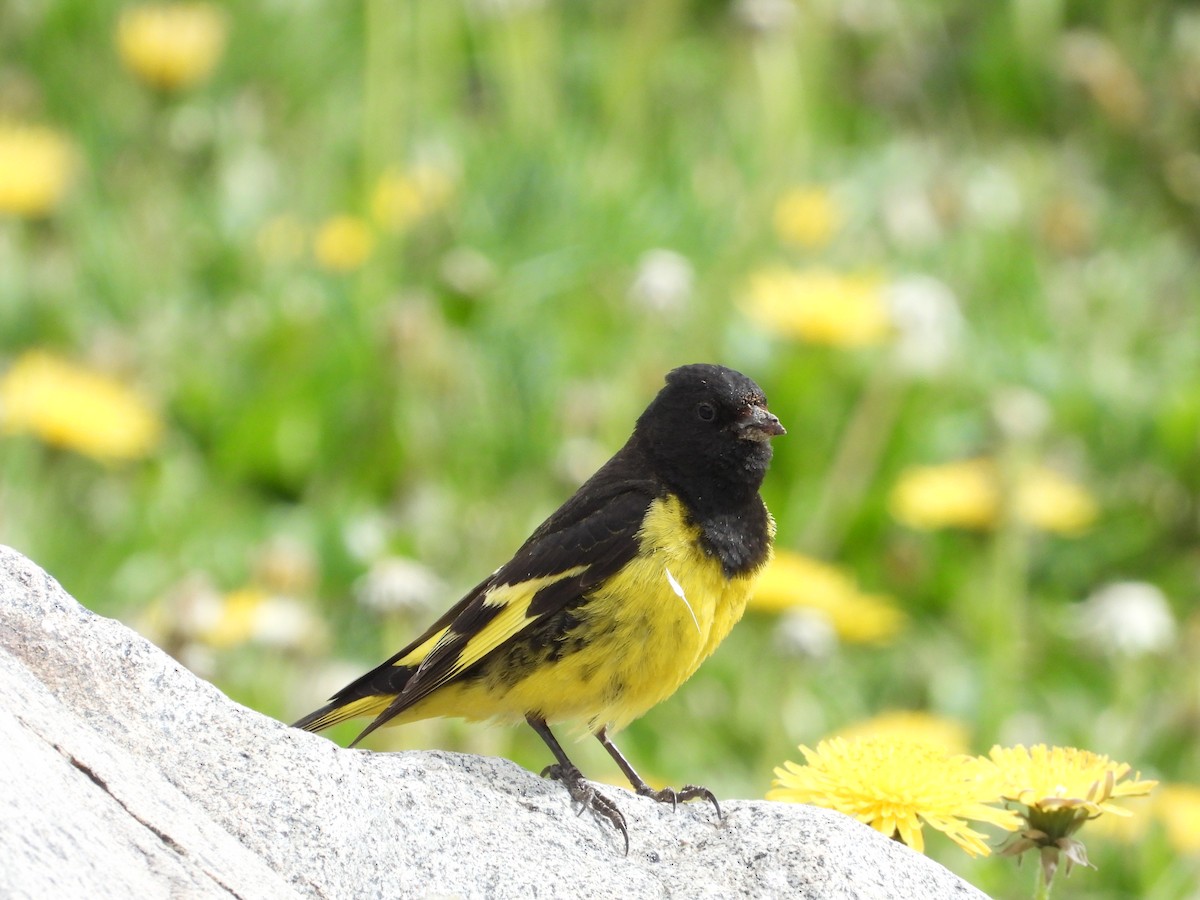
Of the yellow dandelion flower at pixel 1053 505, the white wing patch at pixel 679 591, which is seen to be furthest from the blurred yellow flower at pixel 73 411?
the yellow dandelion flower at pixel 1053 505

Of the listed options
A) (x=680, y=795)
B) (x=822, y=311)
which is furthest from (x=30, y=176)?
(x=680, y=795)

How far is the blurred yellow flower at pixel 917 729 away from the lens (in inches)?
210

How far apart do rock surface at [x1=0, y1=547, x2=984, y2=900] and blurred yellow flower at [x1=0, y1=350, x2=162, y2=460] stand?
2.82m

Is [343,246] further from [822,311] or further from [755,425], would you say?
[755,425]

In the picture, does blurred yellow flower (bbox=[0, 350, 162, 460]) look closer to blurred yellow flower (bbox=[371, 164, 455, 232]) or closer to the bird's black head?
blurred yellow flower (bbox=[371, 164, 455, 232])

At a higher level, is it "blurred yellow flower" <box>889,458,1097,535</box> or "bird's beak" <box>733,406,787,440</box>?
"blurred yellow flower" <box>889,458,1097,535</box>

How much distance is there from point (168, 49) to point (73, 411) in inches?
84.0

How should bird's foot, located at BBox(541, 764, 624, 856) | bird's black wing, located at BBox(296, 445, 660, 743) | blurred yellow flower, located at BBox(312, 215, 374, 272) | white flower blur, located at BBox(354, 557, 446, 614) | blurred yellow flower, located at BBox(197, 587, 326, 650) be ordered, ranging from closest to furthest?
bird's foot, located at BBox(541, 764, 624, 856) < bird's black wing, located at BBox(296, 445, 660, 743) < white flower blur, located at BBox(354, 557, 446, 614) < blurred yellow flower, located at BBox(197, 587, 326, 650) < blurred yellow flower, located at BBox(312, 215, 374, 272)

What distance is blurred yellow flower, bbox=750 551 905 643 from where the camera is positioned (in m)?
5.44

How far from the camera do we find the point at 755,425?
3.85 meters

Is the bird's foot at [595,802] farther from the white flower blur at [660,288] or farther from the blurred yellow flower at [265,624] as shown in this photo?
the white flower blur at [660,288]

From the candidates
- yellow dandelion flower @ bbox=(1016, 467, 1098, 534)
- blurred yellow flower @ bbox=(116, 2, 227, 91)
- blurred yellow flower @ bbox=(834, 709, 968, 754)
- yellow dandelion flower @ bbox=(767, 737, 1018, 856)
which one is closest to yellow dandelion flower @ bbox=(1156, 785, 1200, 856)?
blurred yellow flower @ bbox=(834, 709, 968, 754)

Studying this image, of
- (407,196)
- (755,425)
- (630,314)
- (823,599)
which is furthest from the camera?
(630,314)

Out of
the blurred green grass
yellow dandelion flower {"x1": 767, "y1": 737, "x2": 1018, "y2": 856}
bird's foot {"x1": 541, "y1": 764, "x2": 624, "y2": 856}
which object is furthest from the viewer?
the blurred green grass
